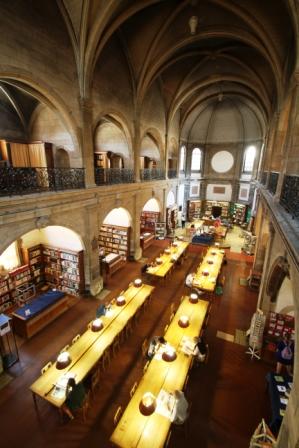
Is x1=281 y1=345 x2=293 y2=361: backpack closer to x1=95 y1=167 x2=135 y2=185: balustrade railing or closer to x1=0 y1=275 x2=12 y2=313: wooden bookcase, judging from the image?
x1=95 y1=167 x2=135 y2=185: balustrade railing

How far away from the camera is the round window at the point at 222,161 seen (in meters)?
23.3

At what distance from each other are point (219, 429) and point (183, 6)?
1487cm

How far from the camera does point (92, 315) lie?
341 inches

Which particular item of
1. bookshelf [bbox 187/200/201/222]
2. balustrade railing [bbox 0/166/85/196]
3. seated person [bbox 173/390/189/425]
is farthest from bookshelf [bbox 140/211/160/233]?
seated person [bbox 173/390/189/425]

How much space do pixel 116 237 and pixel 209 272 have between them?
20.7 feet

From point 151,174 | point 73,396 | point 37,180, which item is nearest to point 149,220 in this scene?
point 151,174

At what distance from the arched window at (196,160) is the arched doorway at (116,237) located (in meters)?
14.0

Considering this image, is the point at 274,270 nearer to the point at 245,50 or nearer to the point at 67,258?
the point at 67,258

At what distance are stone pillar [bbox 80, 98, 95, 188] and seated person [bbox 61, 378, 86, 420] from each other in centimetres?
659

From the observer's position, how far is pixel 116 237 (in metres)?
13.8

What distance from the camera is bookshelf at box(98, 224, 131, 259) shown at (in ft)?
44.0

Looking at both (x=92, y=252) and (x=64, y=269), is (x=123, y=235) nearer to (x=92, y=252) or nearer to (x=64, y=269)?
(x=92, y=252)

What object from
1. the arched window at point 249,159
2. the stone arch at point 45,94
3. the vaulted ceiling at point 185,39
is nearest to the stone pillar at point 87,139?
the stone arch at point 45,94

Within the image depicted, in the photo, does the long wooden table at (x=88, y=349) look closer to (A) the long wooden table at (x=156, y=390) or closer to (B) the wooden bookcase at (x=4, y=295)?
(A) the long wooden table at (x=156, y=390)
